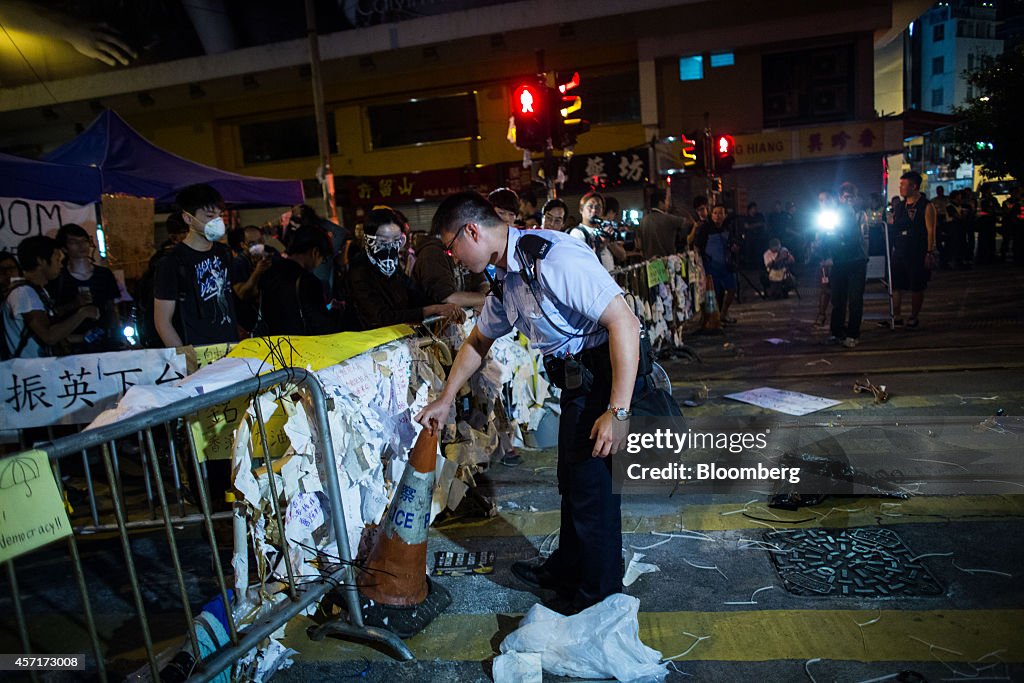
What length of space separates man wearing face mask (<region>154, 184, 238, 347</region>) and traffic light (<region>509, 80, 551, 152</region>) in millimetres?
5193

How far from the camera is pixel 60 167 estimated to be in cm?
833

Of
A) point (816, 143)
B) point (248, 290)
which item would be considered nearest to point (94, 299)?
point (248, 290)

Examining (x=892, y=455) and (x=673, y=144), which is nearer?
(x=892, y=455)

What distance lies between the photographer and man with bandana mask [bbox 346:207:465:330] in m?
4.73

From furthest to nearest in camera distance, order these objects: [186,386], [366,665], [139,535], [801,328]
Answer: [801,328]
[139,535]
[186,386]
[366,665]

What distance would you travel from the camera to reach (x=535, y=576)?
3.60 m

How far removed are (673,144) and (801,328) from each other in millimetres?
13682

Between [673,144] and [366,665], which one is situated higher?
[673,144]

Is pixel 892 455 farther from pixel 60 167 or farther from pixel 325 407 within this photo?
pixel 60 167

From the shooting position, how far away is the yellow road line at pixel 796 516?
13.1ft

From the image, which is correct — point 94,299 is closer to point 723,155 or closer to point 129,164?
point 129,164

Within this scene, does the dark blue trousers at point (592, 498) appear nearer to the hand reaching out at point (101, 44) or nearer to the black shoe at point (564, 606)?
the black shoe at point (564, 606)

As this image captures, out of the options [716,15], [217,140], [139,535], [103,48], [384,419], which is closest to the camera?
[384,419]

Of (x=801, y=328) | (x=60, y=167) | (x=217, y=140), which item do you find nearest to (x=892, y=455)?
(x=801, y=328)
